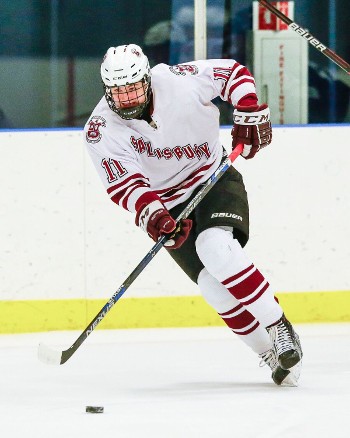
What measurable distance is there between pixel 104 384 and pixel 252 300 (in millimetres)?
561

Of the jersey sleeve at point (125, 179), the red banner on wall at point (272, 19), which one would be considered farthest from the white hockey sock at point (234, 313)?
the red banner on wall at point (272, 19)

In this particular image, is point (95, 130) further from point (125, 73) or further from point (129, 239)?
point (129, 239)

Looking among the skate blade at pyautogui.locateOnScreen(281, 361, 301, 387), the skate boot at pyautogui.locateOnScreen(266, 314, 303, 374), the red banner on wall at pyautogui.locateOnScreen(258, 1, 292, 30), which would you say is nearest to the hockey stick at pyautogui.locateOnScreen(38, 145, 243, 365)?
the skate boot at pyautogui.locateOnScreen(266, 314, 303, 374)

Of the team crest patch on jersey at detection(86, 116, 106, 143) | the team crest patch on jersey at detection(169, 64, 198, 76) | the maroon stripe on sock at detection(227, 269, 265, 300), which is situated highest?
the team crest patch on jersey at detection(169, 64, 198, 76)

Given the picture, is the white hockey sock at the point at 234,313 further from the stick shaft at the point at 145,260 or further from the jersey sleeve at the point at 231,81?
the jersey sleeve at the point at 231,81

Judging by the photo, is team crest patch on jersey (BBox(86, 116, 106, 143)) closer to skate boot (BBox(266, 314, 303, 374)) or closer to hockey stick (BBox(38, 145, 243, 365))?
hockey stick (BBox(38, 145, 243, 365))

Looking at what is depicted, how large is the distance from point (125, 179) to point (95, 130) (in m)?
0.18

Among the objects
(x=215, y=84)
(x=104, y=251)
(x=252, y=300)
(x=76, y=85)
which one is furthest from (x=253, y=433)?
(x=76, y=85)

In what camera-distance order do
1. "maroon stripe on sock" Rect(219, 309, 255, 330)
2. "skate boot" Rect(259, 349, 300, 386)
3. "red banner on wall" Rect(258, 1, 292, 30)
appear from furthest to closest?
1. "red banner on wall" Rect(258, 1, 292, 30)
2. "maroon stripe on sock" Rect(219, 309, 255, 330)
3. "skate boot" Rect(259, 349, 300, 386)

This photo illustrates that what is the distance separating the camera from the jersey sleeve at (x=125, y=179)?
3656 mm

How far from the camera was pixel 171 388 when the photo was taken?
12.4 ft

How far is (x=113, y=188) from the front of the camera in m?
3.71

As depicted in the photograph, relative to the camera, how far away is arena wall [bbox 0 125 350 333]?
5098mm

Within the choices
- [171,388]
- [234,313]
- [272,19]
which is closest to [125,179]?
[234,313]
